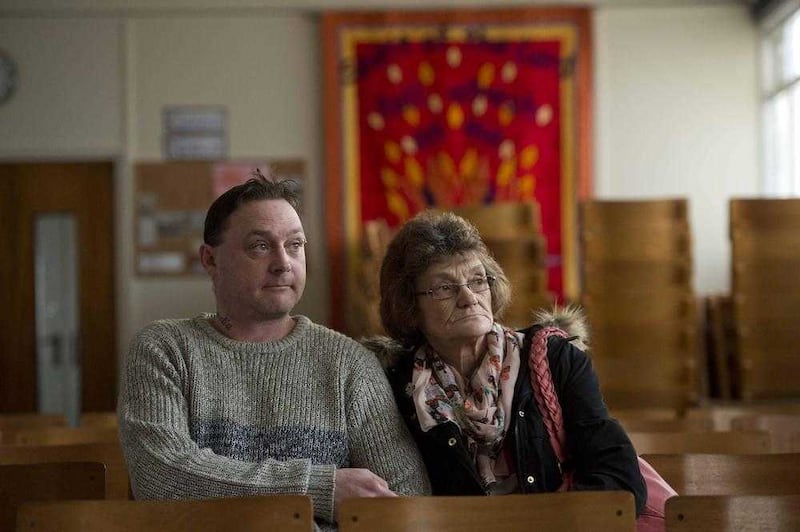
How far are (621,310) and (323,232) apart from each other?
2.74 m

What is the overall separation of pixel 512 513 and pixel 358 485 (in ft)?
1.27

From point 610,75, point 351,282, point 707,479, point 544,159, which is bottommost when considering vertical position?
→ point 707,479

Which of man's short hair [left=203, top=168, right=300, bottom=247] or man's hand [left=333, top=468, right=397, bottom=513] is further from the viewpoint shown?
man's short hair [left=203, top=168, right=300, bottom=247]

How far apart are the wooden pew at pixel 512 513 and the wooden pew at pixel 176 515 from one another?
0.49ft

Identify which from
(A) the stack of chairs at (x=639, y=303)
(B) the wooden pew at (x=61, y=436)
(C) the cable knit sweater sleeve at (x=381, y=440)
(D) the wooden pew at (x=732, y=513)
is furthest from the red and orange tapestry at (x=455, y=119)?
(D) the wooden pew at (x=732, y=513)

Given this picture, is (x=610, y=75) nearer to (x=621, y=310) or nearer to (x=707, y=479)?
(x=621, y=310)

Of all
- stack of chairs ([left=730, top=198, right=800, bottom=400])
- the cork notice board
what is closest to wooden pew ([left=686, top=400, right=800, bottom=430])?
stack of chairs ([left=730, top=198, right=800, bottom=400])

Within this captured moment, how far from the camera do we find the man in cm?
223

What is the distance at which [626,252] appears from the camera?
5684 millimetres

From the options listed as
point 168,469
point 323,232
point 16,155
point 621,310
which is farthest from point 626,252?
point 16,155

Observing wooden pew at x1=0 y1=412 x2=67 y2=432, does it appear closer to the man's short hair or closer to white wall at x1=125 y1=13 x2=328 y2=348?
the man's short hair

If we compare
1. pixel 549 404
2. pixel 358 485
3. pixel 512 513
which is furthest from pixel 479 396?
pixel 512 513

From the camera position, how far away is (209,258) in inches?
99.8

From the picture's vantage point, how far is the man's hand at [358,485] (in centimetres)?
220
